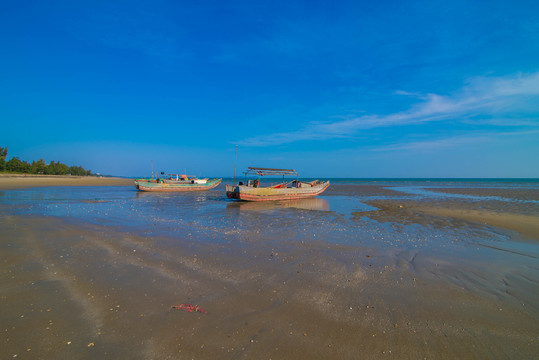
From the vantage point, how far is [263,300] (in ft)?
Result: 16.7

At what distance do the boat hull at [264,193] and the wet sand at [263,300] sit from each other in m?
16.2

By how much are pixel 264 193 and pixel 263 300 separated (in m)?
21.7

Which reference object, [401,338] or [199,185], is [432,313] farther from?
[199,185]

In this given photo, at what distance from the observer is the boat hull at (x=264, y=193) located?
2586 centimetres

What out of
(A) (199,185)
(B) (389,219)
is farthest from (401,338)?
(A) (199,185)

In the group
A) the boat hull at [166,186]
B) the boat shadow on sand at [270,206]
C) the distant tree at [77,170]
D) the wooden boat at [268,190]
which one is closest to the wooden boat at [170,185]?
the boat hull at [166,186]

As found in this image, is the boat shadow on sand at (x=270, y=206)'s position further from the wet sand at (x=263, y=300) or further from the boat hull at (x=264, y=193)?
the wet sand at (x=263, y=300)

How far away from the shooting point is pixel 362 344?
3.79 metres

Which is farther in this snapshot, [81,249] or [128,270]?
[81,249]

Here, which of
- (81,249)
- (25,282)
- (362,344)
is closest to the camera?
(362,344)

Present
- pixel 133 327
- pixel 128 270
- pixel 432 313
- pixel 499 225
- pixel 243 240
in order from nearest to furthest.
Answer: pixel 133 327 → pixel 432 313 → pixel 128 270 → pixel 243 240 → pixel 499 225

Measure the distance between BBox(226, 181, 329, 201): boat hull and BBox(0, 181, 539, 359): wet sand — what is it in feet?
53.2

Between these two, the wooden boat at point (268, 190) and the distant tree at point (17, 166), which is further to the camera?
the distant tree at point (17, 166)

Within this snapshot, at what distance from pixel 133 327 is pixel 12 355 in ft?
4.76
